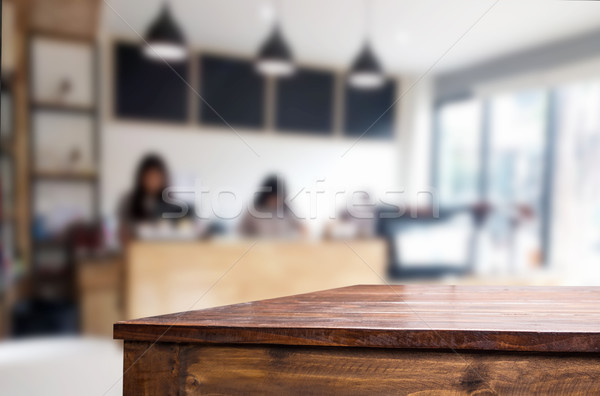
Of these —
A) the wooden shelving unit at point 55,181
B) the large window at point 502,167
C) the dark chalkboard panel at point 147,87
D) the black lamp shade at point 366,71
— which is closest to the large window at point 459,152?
the large window at point 502,167

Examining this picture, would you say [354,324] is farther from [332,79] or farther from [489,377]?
[332,79]

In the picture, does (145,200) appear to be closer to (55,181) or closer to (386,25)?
(55,181)

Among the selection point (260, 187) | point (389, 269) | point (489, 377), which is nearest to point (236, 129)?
point (260, 187)

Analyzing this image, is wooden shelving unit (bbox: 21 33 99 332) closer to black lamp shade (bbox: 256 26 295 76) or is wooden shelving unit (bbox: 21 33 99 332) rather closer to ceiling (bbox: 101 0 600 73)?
ceiling (bbox: 101 0 600 73)

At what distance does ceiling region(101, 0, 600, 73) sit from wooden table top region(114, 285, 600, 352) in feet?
1.07

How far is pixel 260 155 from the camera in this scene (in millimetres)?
640

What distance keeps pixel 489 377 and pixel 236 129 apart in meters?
0.41

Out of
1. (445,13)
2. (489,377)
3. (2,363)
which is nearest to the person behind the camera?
(489,377)

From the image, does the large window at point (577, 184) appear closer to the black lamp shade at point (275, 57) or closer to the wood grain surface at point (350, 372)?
the wood grain surface at point (350, 372)

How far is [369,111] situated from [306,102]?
90 millimetres

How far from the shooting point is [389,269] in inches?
26.8

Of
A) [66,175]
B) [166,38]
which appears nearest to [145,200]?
[66,175]

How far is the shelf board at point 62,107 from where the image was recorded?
0.58 meters

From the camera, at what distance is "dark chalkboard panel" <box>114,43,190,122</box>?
0.59m
